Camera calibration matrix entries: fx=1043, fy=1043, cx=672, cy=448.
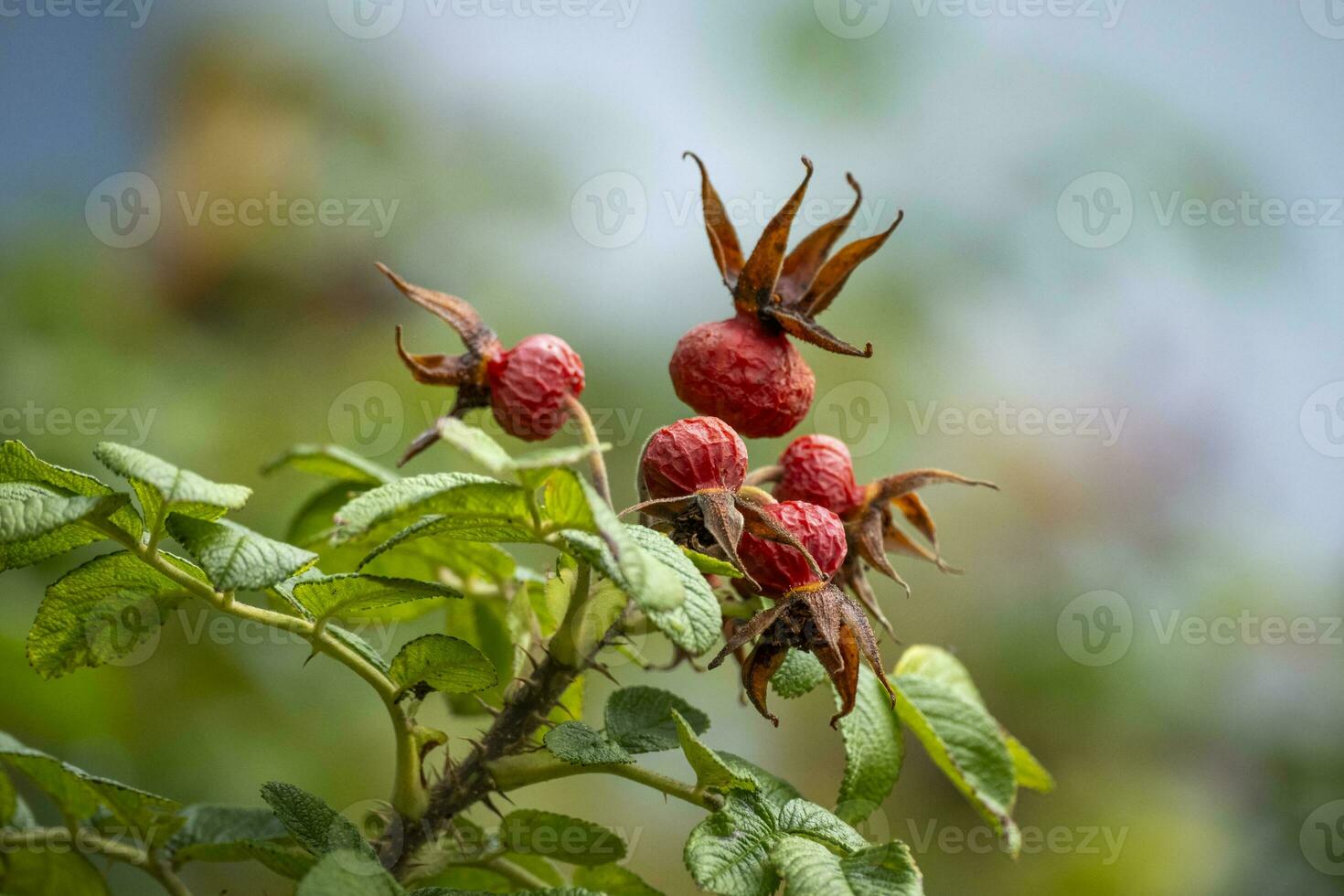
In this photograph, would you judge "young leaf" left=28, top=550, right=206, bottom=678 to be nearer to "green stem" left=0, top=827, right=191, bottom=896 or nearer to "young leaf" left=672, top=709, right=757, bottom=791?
"green stem" left=0, top=827, right=191, bottom=896

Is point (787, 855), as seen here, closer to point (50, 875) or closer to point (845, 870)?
point (845, 870)

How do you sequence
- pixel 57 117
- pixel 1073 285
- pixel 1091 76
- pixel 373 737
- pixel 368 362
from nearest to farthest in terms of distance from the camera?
pixel 373 737, pixel 368 362, pixel 57 117, pixel 1073 285, pixel 1091 76

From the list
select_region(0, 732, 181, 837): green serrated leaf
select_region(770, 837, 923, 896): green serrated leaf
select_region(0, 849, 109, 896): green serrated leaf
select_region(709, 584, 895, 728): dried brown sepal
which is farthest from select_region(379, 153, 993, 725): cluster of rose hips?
select_region(0, 849, 109, 896): green serrated leaf

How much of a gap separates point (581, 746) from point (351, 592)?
0.21 meters

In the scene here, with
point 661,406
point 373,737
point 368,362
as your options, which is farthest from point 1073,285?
point 373,737

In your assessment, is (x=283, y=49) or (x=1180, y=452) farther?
(x=1180, y=452)

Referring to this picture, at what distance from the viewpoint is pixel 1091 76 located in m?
3.29

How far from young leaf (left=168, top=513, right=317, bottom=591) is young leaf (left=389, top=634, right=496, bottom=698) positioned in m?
0.13

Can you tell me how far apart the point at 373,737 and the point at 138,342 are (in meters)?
1.01

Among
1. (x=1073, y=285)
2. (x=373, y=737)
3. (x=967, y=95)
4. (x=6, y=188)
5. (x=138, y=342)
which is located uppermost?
(x=967, y=95)

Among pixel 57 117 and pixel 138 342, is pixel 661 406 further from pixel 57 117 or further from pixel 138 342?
pixel 57 117

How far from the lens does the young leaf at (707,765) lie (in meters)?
0.78

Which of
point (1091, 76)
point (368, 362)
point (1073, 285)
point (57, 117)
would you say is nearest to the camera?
point (368, 362)

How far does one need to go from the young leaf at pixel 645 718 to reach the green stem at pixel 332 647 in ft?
0.56
